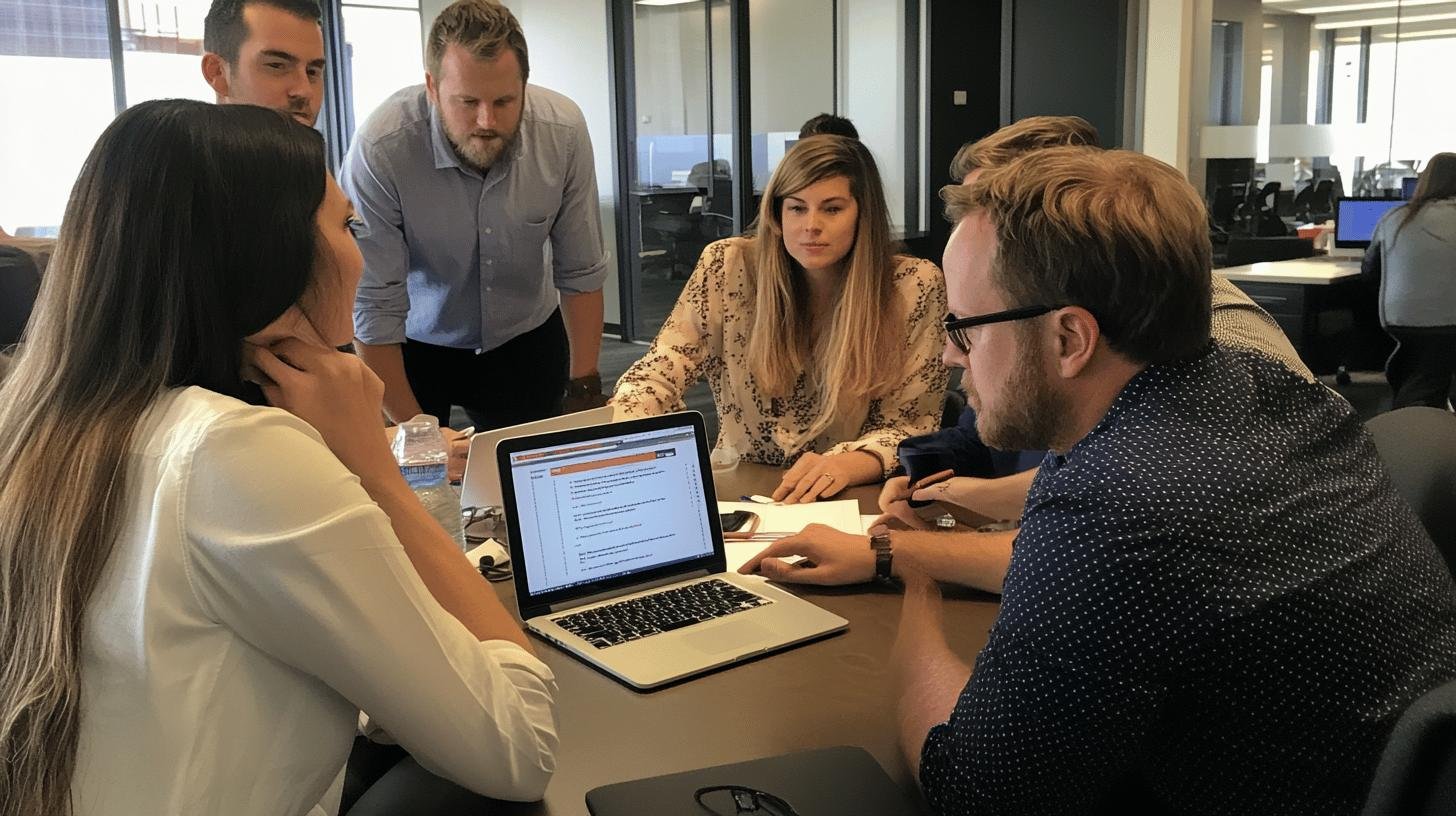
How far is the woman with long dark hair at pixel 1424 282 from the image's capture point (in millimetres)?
5355

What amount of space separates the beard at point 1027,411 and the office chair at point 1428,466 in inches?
20.8

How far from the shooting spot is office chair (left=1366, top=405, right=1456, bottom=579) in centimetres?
154

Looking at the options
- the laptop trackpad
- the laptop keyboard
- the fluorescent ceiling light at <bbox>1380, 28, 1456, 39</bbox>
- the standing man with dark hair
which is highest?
the fluorescent ceiling light at <bbox>1380, 28, 1456, 39</bbox>

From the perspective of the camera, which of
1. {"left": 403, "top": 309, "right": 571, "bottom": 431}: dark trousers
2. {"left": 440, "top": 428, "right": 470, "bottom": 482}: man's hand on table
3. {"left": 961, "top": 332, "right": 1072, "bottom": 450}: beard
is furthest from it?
{"left": 403, "top": 309, "right": 571, "bottom": 431}: dark trousers

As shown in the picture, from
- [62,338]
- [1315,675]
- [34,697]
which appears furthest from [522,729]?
[1315,675]

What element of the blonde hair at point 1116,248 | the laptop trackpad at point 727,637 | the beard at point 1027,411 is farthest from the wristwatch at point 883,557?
the blonde hair at point 1116,248

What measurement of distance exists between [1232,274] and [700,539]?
194 inches

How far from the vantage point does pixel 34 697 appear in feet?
3.05

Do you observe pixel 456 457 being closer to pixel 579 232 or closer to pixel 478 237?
pixel 478 237

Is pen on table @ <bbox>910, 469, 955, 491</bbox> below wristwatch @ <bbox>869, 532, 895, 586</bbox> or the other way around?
the other way around

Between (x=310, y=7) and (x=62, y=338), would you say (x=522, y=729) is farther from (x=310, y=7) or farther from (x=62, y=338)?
(x=310, y=7)

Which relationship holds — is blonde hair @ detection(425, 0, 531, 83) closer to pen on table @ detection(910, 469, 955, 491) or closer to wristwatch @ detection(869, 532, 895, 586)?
pen on table @ detection(910, 469, 955, 491)

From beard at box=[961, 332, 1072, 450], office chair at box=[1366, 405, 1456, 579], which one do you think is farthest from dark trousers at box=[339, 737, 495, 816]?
office chair at box=[1366, 405, 1456, 579]

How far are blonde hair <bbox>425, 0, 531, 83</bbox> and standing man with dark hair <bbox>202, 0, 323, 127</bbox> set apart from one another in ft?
→ 0.89
